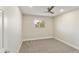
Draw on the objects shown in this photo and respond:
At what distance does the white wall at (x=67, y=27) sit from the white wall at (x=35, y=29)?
14 centimetres

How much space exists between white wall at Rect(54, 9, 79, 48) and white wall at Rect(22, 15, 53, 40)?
0.14 meters

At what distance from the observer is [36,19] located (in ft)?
5.17

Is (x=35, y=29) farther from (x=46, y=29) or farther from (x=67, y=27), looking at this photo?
(x=67, y=27)

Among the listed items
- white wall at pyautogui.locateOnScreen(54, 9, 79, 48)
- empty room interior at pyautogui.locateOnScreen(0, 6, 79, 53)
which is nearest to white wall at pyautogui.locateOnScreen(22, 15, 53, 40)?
empty room interior at pyautogui.locateOnScreen(0, 6, 79, 53)

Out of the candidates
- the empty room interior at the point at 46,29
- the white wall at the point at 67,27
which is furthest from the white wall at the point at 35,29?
the white wall at the point at 67,27

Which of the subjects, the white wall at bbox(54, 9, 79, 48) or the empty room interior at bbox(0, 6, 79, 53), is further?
the white wall at bbox(54, 9, 79, 48)

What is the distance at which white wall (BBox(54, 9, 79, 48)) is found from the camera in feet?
5.52

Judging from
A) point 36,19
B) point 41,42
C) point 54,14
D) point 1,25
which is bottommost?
point 41,42

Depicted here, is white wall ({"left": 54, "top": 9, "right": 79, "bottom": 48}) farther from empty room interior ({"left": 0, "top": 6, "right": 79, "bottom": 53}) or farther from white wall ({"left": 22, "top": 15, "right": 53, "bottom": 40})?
white wall ({"left": 22, "top": 15, "right": 53, "bottom": 40})

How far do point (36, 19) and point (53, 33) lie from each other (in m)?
0.50
